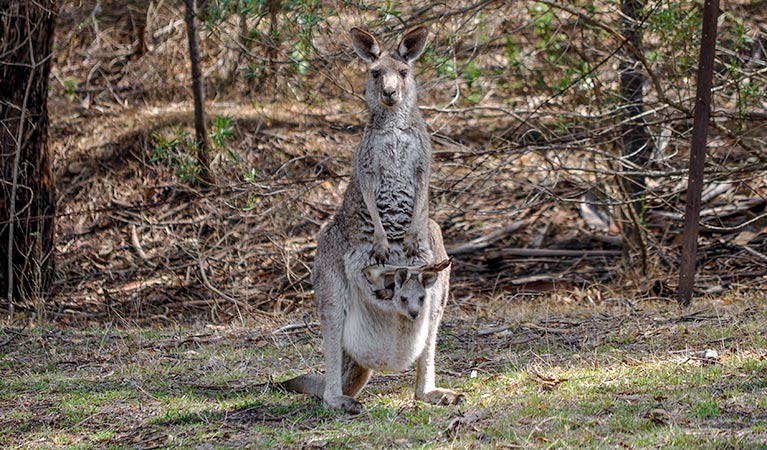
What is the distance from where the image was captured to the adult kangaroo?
528 centimetres

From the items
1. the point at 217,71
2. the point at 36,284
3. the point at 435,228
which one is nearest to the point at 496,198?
the point at 217,71

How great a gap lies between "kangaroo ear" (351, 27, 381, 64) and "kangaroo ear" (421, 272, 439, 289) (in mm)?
1433

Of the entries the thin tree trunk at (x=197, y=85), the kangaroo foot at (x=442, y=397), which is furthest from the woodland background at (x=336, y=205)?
the thin tree trunk at (x=197, y=85)

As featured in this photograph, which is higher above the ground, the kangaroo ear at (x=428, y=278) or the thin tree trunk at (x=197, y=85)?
the thin tree trunk at (x=197, y=85)

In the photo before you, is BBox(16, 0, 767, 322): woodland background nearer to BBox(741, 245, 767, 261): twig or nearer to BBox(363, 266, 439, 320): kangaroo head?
BBox(741, 245, 767, 261): twig

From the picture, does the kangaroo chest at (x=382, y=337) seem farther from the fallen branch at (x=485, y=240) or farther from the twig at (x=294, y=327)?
the fallen branch at (x=485, y=240)

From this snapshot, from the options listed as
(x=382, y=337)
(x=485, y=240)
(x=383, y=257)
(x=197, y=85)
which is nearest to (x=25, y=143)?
(x=197, y=85)

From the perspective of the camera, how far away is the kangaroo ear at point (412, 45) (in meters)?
5.77

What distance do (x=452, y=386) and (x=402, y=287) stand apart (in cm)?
93

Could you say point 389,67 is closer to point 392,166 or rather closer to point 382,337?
point 392,166

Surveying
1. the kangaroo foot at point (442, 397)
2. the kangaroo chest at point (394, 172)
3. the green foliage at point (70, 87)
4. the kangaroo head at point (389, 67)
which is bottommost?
the kangaroo foot at point (442, 397)

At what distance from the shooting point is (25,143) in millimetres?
9398

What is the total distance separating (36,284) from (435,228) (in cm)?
467

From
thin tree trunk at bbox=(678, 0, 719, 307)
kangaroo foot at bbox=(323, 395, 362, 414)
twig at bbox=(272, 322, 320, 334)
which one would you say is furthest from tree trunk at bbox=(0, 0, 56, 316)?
thin tree trunk at bbox=(678, 0, 719, 307)
